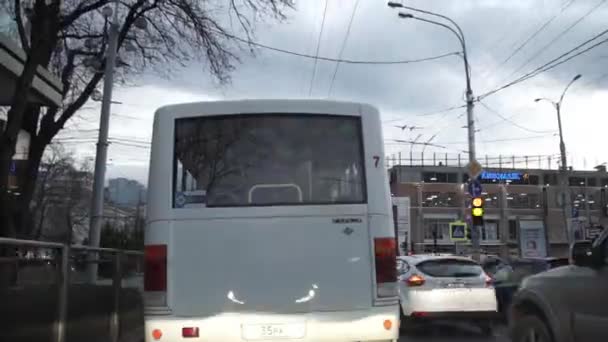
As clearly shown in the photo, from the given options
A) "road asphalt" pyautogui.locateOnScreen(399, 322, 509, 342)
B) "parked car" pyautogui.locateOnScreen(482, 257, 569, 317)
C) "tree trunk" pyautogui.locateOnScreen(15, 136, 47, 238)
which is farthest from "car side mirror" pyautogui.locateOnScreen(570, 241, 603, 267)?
"tree trunk" pyautogui.locateOnScreen(15, 136, 47, 238)

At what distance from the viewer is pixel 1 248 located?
20.6 feet

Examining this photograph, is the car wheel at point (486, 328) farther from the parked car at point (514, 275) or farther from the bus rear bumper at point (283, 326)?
the bus rear bumper at point (283, 326)

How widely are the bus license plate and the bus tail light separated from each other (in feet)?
2.59

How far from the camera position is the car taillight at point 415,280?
459 inches

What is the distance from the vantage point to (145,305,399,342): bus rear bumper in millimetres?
5727

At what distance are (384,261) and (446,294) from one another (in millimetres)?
5967

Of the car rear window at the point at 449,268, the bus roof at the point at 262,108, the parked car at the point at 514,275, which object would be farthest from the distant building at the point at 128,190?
the bus roof at the point at 262,108

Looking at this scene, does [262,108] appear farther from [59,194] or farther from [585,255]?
[59,194]

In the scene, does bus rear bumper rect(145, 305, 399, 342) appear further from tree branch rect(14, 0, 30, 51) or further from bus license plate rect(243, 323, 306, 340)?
tree branch rect(14, 0, 30, 51)

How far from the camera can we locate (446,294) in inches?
454

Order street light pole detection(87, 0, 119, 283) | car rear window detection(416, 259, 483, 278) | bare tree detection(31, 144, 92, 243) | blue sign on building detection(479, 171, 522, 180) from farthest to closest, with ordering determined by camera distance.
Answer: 1. blue sign on building detection(479, 171, 522, 180)
2. bare tree detection(31, 144, 92, 243)
3. street light pole detection(87, 0, 119, 283)
4. car rear window detection(416, 259, 483, 278)

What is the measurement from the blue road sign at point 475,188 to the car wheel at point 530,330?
1546cm

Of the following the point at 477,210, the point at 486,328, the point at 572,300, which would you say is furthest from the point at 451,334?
the point at 477,210

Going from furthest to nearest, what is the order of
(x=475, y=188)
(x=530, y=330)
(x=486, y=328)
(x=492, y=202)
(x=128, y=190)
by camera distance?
(x=492, y=202), (x=128, y=190), (x=475, y=188), (x=486, y=328), (x=530, y=330)
